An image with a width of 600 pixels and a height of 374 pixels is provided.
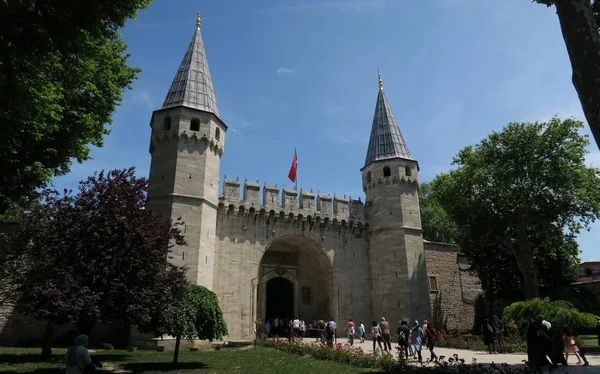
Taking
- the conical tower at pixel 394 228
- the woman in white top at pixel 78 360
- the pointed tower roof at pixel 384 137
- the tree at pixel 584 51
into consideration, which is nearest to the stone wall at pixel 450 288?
the conical tower at pixel 394 228

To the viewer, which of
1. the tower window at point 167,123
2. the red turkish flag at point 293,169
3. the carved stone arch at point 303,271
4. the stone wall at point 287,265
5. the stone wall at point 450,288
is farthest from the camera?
the red turkish flag at point 293,169

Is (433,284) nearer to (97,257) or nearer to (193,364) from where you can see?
(193,364)

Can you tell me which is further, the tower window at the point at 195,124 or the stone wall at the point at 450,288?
the stone wall at the point at 450,288

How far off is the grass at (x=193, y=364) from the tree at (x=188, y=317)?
32.4 inches

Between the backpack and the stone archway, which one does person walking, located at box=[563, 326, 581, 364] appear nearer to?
the backpack

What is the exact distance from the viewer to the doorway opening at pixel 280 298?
25.5 metres

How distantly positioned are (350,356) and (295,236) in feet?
38.9

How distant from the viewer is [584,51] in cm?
559

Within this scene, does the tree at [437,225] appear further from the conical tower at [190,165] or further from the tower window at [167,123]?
the tower window at [167,123]

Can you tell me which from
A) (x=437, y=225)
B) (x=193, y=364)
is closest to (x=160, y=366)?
(x=193, y=364)

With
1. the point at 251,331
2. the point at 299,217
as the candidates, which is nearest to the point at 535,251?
the point at 299,217

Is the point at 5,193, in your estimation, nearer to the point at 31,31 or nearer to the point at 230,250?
the point at 31,31

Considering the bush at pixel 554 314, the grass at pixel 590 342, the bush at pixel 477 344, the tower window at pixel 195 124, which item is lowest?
the grass at pixel 590 342

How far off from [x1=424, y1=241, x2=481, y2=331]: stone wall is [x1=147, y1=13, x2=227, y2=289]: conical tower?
14.0 m
